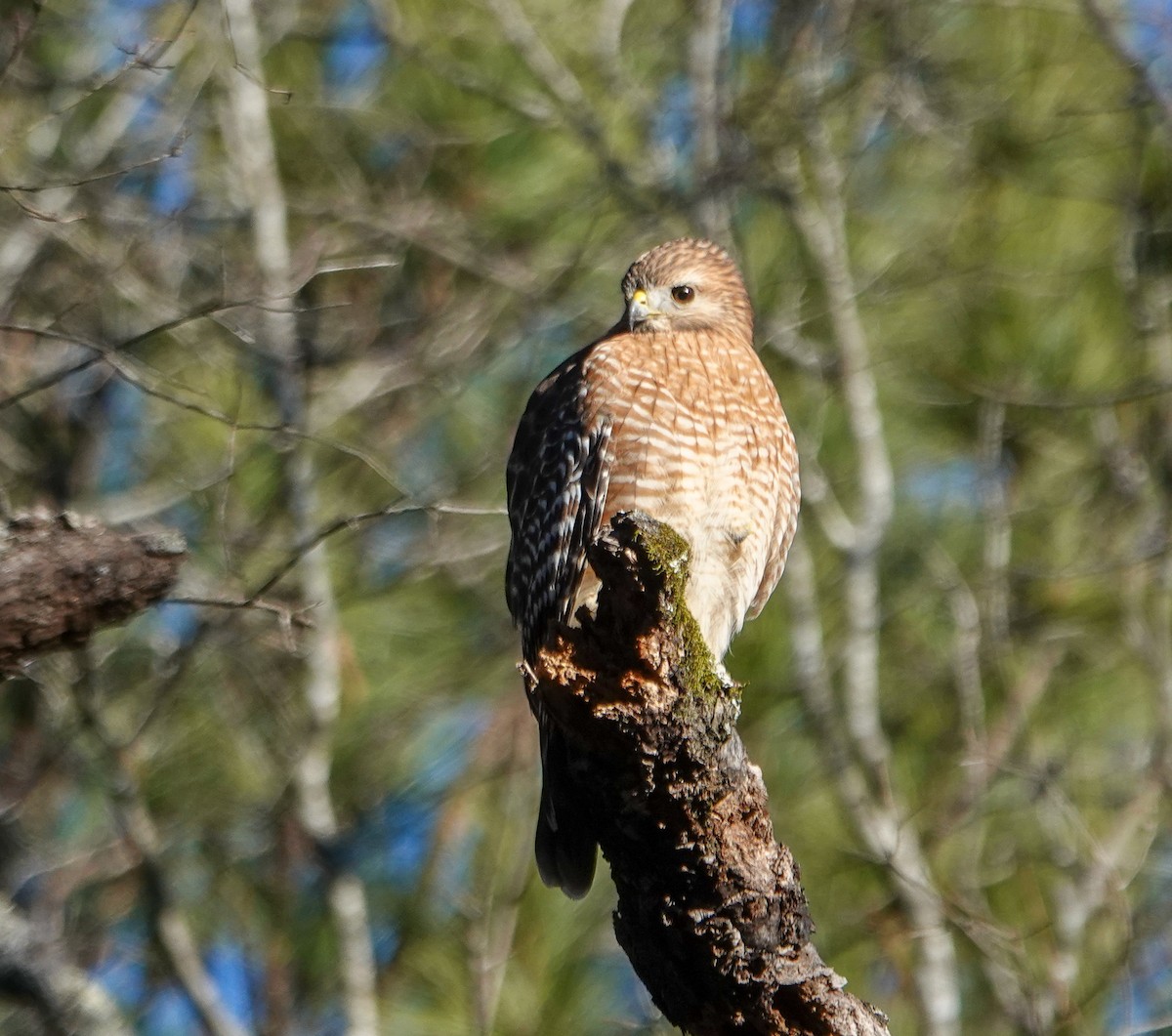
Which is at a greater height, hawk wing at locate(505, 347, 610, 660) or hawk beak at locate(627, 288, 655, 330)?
hawk beak at locate(627, 288, 655, 330)

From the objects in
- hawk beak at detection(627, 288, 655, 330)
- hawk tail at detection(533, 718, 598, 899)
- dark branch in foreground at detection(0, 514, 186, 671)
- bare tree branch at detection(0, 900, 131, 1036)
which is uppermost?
hawk beak at detection(627, 288, 655, 330)

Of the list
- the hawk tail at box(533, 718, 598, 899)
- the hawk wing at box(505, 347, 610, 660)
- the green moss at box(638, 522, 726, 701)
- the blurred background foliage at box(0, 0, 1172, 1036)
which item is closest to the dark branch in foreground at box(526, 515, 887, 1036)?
the green moss at box(638, 522, 726, 701)

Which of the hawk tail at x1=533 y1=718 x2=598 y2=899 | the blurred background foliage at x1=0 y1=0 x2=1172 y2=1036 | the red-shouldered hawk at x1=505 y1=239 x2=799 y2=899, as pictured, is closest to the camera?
the hawk tail at x1=533 y1=718 x2=598 y2=899

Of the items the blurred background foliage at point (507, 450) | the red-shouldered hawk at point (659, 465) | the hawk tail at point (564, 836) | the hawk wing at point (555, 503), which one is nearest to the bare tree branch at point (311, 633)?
the blurred background foliage at point (507, 450)

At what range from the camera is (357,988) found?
21.0 ft

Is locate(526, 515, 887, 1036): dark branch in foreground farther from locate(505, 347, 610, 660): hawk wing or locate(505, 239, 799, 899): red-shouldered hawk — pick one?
locate(505, 347, 610, 660): hawk wing

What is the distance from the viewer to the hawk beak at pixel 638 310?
16.3 feet

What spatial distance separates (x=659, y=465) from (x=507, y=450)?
291 centimetres

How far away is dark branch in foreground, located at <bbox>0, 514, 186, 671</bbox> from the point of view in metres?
3.28

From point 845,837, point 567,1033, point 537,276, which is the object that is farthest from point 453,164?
point 567,1033

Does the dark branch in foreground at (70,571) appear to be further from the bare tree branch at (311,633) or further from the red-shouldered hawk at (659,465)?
the bare tree branch at (311,633)

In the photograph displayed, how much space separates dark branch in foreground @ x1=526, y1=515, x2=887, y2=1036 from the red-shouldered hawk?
3.73ft

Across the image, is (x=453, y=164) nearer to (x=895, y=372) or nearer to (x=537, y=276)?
(x=537, y=276)

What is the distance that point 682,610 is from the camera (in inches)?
124
